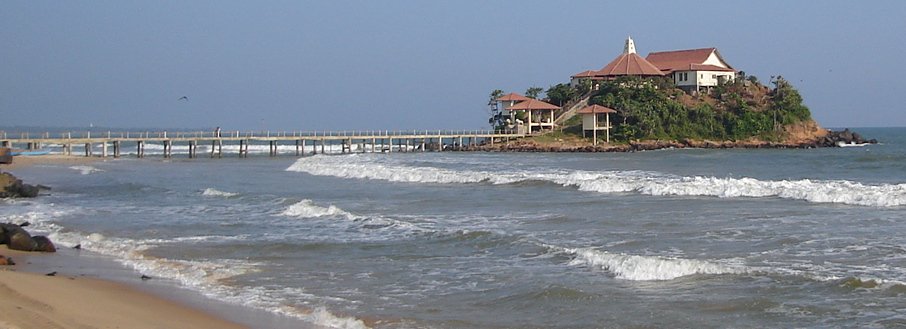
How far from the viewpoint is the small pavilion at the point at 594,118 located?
70.7 meters

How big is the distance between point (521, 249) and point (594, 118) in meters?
55.4

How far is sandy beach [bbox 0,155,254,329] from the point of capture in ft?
31.9

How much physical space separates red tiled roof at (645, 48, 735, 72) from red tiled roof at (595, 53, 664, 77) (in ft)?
6.39

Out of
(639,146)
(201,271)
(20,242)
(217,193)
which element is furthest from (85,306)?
(639,146)

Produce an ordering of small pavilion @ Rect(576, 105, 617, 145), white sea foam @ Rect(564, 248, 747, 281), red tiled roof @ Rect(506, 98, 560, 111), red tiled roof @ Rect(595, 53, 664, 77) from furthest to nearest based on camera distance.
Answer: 1. red tiled roof @ Rect(595, 53, 664, 77)
2. red tiled roof @ Rect(506, 98, 560, 111)
3. small pavilion @ Rect(576, 105, 617, 145)
4. white sea foam @ Rect(564, 248, 747, 281)

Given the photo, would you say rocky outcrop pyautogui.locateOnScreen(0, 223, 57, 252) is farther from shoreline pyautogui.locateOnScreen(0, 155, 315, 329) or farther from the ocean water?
shoreline pyautogui.locateOnScreen(0, 155, 315, 329)

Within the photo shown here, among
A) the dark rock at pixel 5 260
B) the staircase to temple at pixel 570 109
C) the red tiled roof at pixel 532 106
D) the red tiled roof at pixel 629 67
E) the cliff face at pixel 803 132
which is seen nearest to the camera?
the dark rock at pixel 5 260

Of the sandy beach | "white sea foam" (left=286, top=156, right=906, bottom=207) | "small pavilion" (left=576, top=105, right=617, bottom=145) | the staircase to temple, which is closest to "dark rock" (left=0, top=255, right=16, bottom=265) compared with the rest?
the sandy beach

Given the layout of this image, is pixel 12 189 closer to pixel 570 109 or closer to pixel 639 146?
pixel 639 146

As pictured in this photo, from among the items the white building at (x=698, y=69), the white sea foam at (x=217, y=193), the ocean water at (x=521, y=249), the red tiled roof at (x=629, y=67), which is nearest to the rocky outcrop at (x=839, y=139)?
the white building at (x=698, y=69)

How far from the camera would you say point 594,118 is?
233ft

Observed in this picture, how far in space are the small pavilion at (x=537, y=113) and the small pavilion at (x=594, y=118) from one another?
2760 millimetres

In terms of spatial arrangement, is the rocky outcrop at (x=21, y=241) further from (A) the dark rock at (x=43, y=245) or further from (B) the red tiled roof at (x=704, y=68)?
(B) the red tiled roof at (x=704, y=68)

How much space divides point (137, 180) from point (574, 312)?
2966 centimetres
